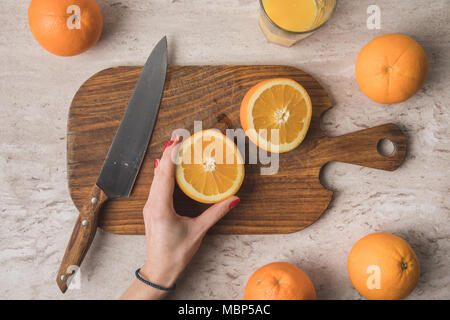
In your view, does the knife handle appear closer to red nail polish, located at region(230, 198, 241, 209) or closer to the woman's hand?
the woman's hand

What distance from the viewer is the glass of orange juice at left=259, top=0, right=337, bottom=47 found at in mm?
1168

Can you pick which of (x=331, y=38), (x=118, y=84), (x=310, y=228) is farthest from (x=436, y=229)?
(x=118, y=84)

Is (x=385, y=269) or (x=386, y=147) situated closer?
(x=385, y=269)

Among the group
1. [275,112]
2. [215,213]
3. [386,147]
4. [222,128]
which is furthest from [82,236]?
[386,147]

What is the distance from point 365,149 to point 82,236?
3.30 ft

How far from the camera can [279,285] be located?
1098 mm

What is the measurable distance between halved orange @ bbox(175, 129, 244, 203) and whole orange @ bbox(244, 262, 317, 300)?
0.28m

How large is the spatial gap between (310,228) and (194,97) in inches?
24.2

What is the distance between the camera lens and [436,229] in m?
1.30

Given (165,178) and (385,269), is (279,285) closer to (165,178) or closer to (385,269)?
(385,269)

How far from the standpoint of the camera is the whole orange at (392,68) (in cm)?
112

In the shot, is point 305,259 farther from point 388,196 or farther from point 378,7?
point 378,7

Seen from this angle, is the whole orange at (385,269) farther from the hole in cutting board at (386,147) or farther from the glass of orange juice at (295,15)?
the glass of orange juice at (295,15)

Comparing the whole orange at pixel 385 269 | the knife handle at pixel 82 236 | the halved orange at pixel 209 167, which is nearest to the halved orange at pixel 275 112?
the halved orange at pixel 209 167
